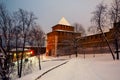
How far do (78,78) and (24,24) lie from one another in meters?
17.8

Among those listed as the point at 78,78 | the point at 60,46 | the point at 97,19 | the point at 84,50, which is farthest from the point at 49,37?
the point at 78,78

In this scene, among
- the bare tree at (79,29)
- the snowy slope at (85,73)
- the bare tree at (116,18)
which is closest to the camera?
the snowy slope at (85,73)

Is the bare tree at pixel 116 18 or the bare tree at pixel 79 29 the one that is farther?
the bare tree at pixel 79 29

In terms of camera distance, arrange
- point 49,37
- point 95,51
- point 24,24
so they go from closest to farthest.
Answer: point 24,24 → point 95,51 → point 49,37

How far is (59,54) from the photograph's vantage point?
2670 inches

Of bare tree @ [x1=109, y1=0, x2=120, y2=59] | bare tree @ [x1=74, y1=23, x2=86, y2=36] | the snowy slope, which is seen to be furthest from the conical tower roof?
the snowy slope

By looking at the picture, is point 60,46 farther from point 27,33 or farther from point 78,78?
point 78,78

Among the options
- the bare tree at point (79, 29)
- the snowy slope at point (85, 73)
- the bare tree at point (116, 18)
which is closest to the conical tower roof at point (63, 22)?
the bare tree at point (79, 29)

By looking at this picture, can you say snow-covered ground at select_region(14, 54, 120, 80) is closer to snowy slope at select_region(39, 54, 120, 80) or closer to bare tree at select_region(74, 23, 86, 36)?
snowy slope at select_region(39, 54, 120, 80)

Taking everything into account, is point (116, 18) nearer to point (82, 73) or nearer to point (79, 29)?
point (82, 73)

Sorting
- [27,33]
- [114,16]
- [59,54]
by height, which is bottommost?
[59,54]

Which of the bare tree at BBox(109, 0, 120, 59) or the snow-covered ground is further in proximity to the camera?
the bare tree at BBox(109, 0, 120, 59)

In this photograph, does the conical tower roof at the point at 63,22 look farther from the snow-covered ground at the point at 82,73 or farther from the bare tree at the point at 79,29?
the snow-covered ground at the point at 82,73

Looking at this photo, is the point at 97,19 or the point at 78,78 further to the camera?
the point at 97,19
